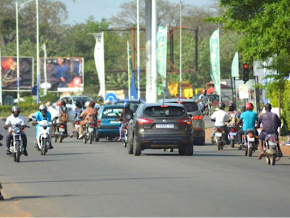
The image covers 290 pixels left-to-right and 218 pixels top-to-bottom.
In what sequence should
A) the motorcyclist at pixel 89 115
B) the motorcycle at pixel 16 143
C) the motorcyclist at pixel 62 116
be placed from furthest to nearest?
1. the motorcyclist at pixel 62 116
2. the motorcyclist at pixel 89 115
3. the motorcycle at pixel 16 143

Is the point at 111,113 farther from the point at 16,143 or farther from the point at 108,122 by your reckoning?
the point at 16,143

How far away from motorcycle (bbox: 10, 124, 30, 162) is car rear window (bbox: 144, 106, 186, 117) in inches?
157

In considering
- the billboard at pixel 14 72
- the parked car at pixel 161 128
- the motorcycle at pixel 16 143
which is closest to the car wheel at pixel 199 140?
the parked car at pixel 161 128

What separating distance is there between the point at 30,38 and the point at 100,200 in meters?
121

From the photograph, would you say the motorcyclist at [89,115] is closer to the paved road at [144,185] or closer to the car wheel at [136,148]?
the paved road at [144,185]

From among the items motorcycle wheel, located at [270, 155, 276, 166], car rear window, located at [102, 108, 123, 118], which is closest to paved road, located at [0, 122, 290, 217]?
motorcycle wheel, located at [270, 155, 276, 166]

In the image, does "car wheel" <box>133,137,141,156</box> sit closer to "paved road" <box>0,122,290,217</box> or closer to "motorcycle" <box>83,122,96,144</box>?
"paved road" <box>0,122,290,217</box>

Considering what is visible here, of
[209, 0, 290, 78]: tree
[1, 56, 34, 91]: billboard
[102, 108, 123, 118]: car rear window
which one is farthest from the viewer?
[1, 56, 34, 91]: billboard

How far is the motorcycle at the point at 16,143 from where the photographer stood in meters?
26.5

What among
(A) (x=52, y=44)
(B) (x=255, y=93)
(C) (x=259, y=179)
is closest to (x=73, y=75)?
(A) (x=52, y=44)

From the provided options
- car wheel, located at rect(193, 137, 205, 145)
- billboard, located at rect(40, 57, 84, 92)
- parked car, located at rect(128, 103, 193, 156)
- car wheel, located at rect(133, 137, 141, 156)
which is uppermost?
billboard, located at rect(40, 57, 84, 92)

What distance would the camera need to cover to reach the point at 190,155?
29.1 metres

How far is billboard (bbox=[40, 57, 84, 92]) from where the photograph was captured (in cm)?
10756

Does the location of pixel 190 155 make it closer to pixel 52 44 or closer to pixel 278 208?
pixel 278 208
